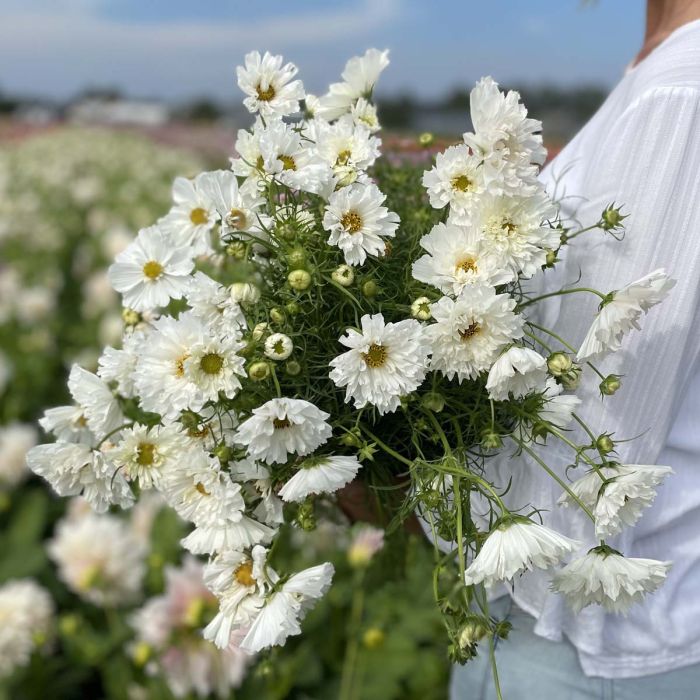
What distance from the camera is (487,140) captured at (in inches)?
22.8

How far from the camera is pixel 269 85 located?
2.28ft

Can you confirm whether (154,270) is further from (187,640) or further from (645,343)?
(187,640)

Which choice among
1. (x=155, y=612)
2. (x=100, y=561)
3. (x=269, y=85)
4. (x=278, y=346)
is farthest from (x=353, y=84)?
(x=100, y=561)

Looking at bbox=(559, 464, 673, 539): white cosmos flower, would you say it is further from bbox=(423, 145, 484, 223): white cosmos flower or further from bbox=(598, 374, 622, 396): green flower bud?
bbox=(423, 145, 484, 223): white cosmos flower

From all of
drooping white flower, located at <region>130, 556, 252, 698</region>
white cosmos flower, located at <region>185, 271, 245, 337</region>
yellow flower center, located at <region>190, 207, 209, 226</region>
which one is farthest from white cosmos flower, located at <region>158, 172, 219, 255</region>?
drooping white flower, located at <region>130, 556, 252, 698</region>

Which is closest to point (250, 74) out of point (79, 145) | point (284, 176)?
point (284, 176)

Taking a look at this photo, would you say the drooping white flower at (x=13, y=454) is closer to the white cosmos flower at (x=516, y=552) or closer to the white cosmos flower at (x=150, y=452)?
the white cosmos flower at (x=150, y=452)

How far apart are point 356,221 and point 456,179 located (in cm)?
8

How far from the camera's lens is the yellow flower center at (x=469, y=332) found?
58 cm

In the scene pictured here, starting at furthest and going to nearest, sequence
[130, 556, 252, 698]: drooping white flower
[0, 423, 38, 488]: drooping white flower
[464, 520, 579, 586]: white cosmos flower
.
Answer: [0, 423, 38, 488]: drooping white flower
[130, 556, 252, 698]: drooping white flower
[464, 520, 579, 586]: white cosmos flower

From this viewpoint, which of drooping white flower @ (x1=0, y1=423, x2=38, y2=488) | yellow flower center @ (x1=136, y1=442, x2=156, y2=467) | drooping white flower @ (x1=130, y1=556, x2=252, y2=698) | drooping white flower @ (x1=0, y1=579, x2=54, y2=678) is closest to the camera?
yellow flower center @ (x1=136, y1=442, x2=156, y2=467)

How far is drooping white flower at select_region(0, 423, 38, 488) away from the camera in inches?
82.1

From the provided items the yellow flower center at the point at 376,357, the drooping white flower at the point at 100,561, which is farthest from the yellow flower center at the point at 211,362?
the drooping white flower at the point at 100,561

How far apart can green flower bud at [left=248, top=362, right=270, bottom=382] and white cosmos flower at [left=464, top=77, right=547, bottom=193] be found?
0.20 meters
